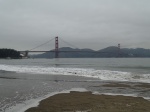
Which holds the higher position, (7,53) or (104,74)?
(7,53)

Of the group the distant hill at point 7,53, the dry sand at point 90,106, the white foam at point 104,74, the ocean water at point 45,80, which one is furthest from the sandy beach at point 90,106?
the distant hill at point 7,53

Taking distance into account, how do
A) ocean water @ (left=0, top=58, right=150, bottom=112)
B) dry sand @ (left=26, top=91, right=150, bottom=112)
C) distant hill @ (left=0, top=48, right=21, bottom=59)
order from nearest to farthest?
1. dry sand @ (left=26, top=91, right=150, bottom=112)
2. ocean water @ (left=0, top=58, right=150, bottom=112)
3. distant hill @ (left=0, top=48, right=21, bottom=59)

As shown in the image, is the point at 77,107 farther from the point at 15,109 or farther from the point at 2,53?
the point at 2,53

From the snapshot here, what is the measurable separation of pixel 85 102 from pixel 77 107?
123cm

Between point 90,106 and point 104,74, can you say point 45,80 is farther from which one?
point 90,106

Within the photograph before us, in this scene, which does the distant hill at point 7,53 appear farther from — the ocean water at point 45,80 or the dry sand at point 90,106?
the dry sand at point 90,106

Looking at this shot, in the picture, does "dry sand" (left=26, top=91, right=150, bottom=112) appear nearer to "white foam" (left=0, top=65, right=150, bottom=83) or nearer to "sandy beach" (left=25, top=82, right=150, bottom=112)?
"sandy beach" (left=25, top=82, right=150, bottom=112)

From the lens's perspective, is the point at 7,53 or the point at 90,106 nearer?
the point at 90,106

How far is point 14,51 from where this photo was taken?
164 m

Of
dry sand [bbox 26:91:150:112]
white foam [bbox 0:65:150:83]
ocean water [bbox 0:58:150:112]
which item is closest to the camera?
dry sand [bbox 26:91:150:112]

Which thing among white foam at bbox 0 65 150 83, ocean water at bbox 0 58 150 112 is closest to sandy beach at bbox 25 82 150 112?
ocean water at bbox 0 58 150 112

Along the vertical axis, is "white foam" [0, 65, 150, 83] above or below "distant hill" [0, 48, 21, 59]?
below

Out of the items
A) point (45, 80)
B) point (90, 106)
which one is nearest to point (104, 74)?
point (45, 80)

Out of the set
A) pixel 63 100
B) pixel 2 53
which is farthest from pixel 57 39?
pixel 63 100
